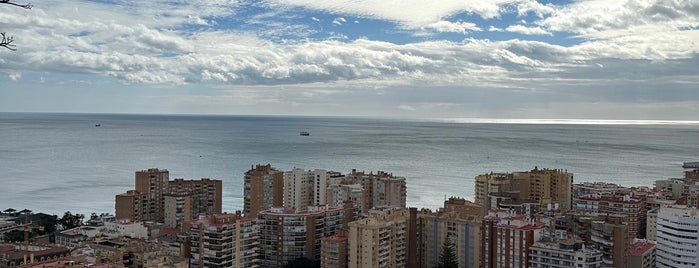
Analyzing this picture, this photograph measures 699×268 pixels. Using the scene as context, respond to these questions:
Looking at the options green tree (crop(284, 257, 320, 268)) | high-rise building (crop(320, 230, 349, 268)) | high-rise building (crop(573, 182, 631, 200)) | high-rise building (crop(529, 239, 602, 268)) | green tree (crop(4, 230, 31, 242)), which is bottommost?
green tree (crop(284, 257, 320, 268))

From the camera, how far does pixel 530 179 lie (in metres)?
20.6

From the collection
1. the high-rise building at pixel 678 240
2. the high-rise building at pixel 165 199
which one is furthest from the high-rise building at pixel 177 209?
the high-rise building at pixel 678 240

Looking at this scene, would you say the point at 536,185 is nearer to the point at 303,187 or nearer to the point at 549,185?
the point at 549,185

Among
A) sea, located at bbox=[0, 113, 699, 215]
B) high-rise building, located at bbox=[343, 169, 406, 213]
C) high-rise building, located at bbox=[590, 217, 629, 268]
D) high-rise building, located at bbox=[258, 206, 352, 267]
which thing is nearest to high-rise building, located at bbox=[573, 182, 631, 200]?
sea, located at bbox=[0, 113, 699, 215]

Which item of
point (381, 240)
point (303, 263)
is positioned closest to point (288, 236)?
point (303, 263)

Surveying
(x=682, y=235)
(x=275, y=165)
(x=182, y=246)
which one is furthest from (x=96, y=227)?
(x=275, y=165)

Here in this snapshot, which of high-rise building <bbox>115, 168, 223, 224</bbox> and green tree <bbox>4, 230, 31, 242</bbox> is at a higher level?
high-rise building <bbox>115, 168, 223, 224</bbox>

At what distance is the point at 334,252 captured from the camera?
12180mm

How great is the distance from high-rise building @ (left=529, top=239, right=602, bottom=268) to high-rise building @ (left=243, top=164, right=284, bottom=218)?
33.3ft

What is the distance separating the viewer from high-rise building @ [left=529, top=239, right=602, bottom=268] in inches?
404

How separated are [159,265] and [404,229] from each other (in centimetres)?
483

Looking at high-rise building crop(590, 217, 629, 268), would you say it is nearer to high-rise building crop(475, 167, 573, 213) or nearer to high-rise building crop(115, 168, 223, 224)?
high-rise building crop(475, 167, 573, 213)

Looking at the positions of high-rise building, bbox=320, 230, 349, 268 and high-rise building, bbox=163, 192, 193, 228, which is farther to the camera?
high-rise building, bbox=163, 192, 193, 228

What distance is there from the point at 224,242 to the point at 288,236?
2.23m
